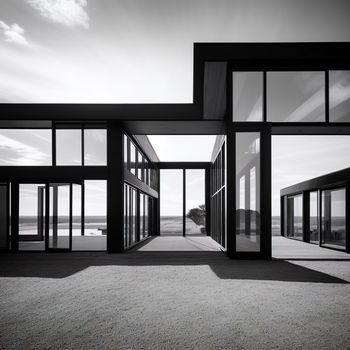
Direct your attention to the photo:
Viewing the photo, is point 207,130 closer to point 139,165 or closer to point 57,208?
point 139,165

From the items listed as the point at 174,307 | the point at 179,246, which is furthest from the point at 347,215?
the point at 174,307

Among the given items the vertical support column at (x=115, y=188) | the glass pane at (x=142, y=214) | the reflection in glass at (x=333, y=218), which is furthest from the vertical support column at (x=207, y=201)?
the vertical support column at (x=115, y=188)

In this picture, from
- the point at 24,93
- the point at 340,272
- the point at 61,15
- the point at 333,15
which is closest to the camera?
the point at 340,272

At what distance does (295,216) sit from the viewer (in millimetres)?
19172

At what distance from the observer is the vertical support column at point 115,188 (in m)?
10.9

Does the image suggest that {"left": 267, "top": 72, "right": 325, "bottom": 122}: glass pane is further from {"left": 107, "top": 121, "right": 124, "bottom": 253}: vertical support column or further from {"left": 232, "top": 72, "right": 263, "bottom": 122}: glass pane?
{"left": 107, "top": 121, "right": 124, "bottom": 253}: vertical support column

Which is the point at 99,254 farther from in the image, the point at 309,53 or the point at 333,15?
the point at 333,15

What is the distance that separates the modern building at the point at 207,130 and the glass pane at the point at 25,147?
0.05m

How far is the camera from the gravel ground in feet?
11.6

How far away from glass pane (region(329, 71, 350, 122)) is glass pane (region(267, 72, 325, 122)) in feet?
0.78

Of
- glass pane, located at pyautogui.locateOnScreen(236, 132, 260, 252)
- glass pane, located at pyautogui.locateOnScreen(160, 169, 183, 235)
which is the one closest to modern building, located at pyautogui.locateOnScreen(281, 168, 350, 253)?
glass pane, located at pyautogui.locateOnScreen(236, 132, 260, 252)

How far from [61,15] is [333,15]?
7.92 metres

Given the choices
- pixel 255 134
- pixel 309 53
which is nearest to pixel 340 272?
pixel 255 134

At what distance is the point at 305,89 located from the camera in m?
9.66
